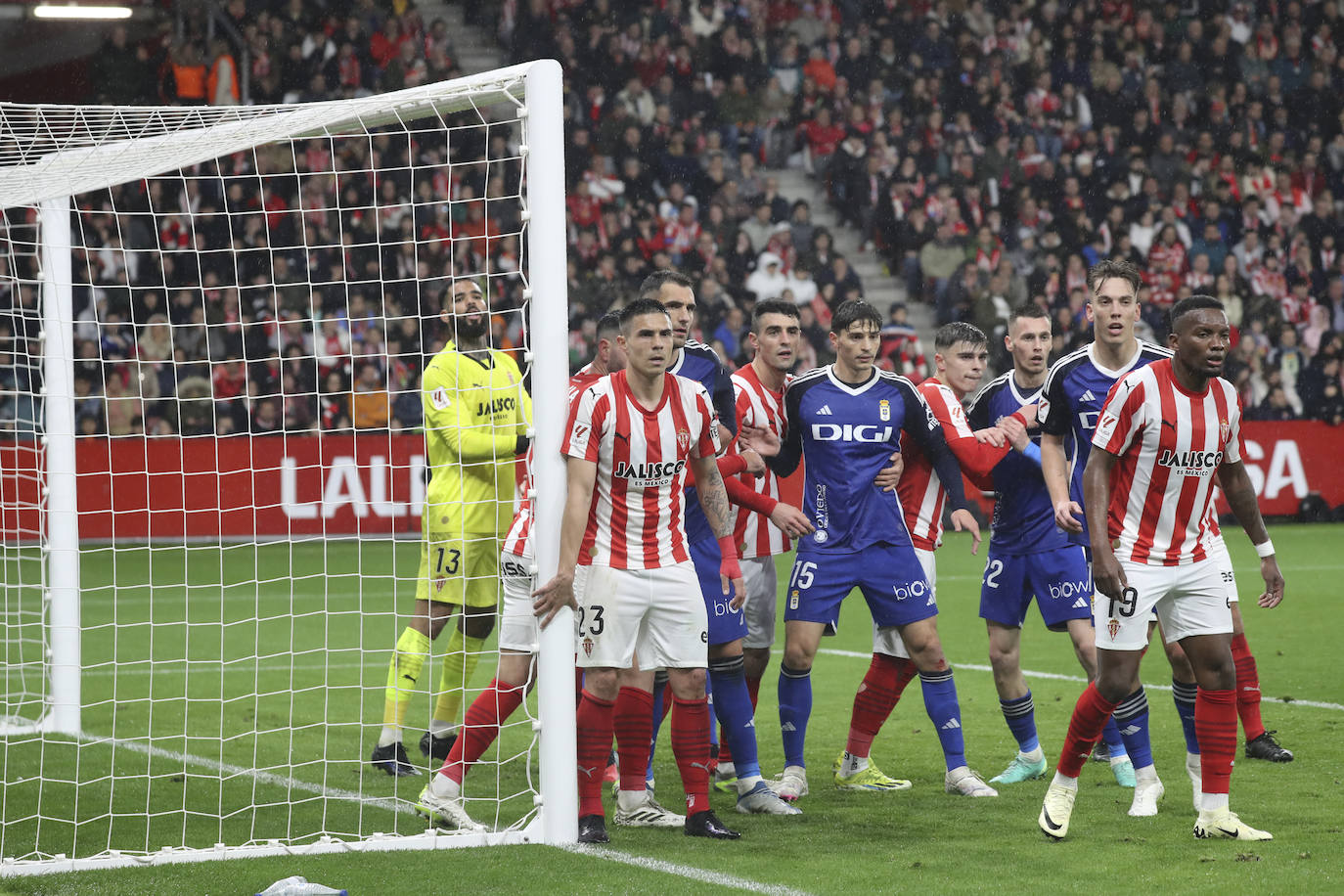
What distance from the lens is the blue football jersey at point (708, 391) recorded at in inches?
254

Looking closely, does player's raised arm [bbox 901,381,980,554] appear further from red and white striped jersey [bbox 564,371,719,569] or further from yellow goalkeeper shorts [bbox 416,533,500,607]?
yellow goalkeeper shorts [bbox 416,533,500,607]

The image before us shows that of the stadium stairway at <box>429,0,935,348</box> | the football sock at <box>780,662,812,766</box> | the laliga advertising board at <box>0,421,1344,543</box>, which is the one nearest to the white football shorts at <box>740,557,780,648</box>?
the football sock at <box>780,662,812,766</box>

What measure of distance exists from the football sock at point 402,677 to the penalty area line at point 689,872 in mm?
1882

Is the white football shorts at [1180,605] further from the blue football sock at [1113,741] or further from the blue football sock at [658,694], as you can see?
the blue football sock at [658,694]

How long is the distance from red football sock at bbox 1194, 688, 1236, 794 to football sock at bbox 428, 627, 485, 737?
10.7ft

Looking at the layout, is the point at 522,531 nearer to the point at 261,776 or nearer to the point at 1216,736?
the point at 261,776

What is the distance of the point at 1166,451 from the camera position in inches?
212

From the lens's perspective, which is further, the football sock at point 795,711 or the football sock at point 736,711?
the football sock at point 795,711

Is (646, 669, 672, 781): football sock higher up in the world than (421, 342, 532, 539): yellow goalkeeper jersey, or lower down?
lower down

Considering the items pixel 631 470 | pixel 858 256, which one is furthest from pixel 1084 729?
pixel 858 256

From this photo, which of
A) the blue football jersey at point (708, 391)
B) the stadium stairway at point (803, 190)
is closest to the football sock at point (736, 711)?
the blue football jersey at point (708, 391)

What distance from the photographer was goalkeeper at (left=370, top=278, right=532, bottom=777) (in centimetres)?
704

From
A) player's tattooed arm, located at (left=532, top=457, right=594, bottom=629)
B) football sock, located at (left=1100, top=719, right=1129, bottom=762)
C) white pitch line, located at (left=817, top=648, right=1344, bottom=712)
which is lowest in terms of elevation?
white pitch line, located at (left=817, top=648, right=1344, bottom=712)

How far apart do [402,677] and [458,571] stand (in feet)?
1.86
